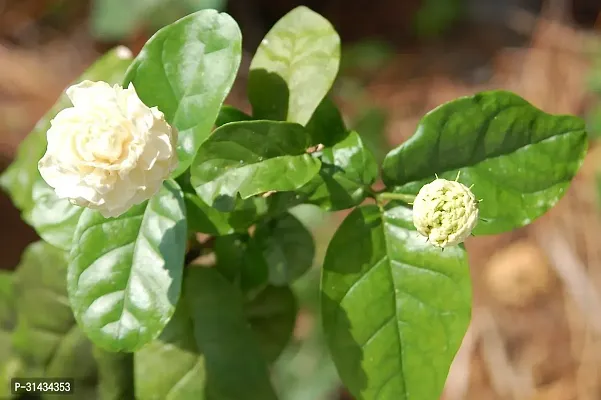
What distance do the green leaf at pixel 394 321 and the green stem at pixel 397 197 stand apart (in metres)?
0.06

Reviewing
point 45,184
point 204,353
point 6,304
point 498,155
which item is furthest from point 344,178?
point 6,304

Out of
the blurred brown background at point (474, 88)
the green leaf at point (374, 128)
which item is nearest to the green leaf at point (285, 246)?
the blurred brown background at point (474, 88)

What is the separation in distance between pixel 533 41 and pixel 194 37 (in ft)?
6.48

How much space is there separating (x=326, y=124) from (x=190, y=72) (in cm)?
16

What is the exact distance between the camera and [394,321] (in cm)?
60

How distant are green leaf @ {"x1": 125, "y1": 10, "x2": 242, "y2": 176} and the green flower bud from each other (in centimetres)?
22

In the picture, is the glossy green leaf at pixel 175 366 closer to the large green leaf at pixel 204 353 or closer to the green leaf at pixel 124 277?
the large green leaf at pixel 204 353

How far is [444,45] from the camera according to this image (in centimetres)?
235

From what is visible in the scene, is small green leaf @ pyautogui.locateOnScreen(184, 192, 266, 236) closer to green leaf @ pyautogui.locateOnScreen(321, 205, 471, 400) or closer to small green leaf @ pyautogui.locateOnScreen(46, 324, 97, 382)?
green leaf @ pyautogui.locateOnScreen(321, 205, 471, 400)

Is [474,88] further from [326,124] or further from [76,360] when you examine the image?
[76,360]

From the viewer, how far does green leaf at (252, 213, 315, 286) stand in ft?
2.53

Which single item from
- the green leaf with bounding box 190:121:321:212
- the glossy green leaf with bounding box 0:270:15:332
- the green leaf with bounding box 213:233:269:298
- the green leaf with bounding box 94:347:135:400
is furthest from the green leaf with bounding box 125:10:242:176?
the glossy green leaf with bounding box 0:270:15:332

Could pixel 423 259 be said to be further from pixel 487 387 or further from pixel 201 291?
pixel 487 387

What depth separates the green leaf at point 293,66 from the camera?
25.2 inches
